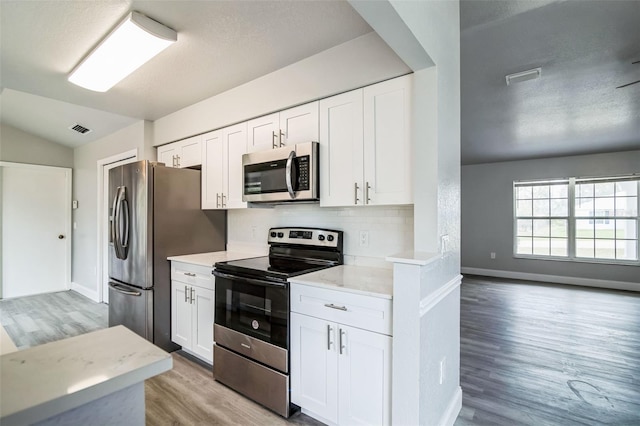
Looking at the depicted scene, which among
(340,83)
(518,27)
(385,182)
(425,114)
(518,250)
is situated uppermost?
(518,27)

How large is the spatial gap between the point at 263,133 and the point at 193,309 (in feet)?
5.42

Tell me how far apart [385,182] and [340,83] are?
0.77m

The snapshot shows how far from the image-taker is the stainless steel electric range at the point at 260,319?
6.59 ft

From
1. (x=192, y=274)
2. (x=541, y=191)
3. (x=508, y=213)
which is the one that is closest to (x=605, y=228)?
(x=541, y=191)

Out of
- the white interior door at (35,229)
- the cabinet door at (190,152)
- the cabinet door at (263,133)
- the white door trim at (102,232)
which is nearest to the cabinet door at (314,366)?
the cabinet door at (263,133)

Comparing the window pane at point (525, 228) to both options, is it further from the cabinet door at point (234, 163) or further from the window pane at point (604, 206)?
the cabinet door at point (234, 163)

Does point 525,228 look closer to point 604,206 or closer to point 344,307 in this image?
point 604,206

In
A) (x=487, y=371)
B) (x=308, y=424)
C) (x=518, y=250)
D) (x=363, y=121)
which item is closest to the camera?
(x=308, y=424)

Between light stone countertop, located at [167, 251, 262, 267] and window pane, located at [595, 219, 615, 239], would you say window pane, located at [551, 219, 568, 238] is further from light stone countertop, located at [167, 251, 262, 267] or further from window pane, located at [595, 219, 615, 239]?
light stone countertop, located at [167, 251, 262, 267]

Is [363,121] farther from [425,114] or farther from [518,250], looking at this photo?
[518,250]

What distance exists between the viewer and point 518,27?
2143 mm

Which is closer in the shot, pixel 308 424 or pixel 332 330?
pixel 332 330

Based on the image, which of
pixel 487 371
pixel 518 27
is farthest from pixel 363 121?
pixel 487 371

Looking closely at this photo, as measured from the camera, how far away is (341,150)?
87.0 inches
